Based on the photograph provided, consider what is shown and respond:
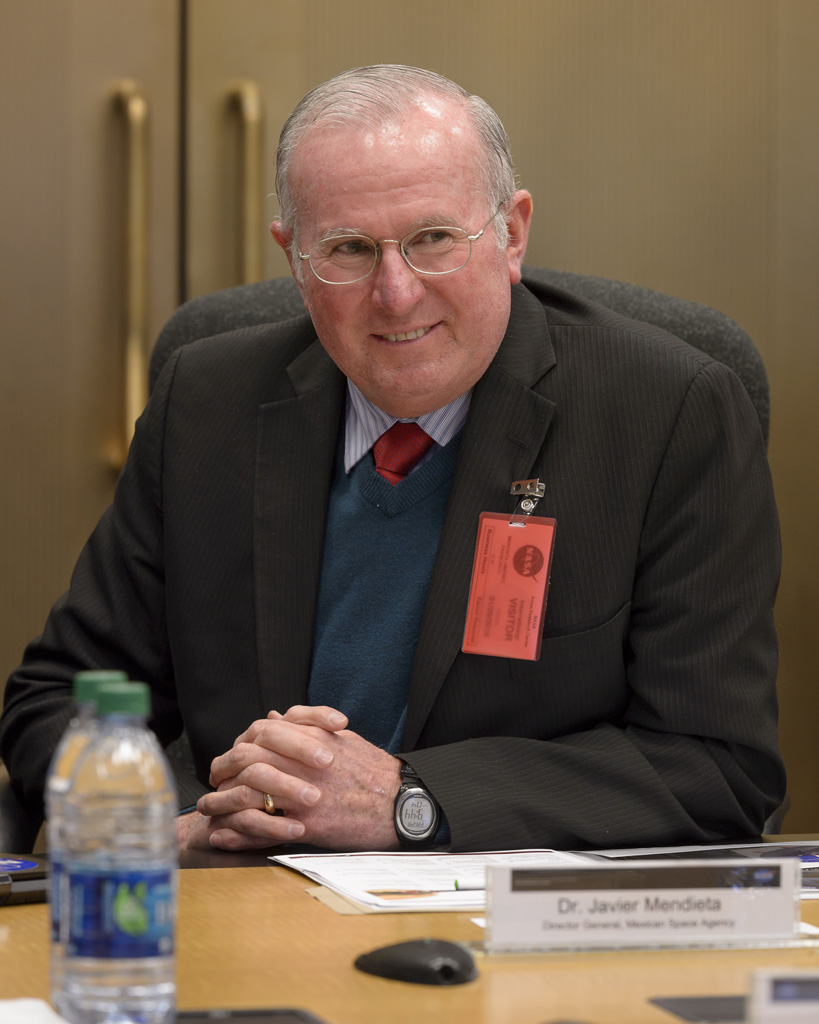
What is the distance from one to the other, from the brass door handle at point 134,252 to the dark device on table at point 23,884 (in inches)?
52.5

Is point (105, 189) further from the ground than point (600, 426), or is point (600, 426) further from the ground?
point (105, 189)

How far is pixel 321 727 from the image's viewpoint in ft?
4.02

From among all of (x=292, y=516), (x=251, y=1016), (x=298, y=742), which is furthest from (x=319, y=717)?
(x=251, y=1016)

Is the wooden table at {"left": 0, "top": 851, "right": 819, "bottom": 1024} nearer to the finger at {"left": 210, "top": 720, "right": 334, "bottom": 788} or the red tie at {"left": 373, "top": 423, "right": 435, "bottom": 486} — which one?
the finger at {"left": 210, "top": 720, "right": 334, "bottom": 788}

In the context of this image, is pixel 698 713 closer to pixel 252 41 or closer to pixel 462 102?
pixel 462 102

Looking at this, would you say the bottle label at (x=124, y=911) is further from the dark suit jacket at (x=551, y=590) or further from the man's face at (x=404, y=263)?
the man's face at (x=404, y=263)

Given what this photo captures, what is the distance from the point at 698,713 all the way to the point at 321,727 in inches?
14.6

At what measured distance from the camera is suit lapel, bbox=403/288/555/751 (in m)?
1.37

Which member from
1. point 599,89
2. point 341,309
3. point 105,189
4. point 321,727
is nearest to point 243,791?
point 321,727

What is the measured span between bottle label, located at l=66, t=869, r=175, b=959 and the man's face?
883 mm

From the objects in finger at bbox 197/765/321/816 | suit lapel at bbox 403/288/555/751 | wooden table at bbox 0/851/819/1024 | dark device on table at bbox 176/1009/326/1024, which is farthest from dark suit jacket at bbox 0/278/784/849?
dark device on table at bbox 176/1009/326/1024

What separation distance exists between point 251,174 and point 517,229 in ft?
2.85

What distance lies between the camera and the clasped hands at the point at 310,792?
3.88 feet

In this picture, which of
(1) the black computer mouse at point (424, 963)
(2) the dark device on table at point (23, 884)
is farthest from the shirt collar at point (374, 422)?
(1) the black computer mouse at point (424, 963)
